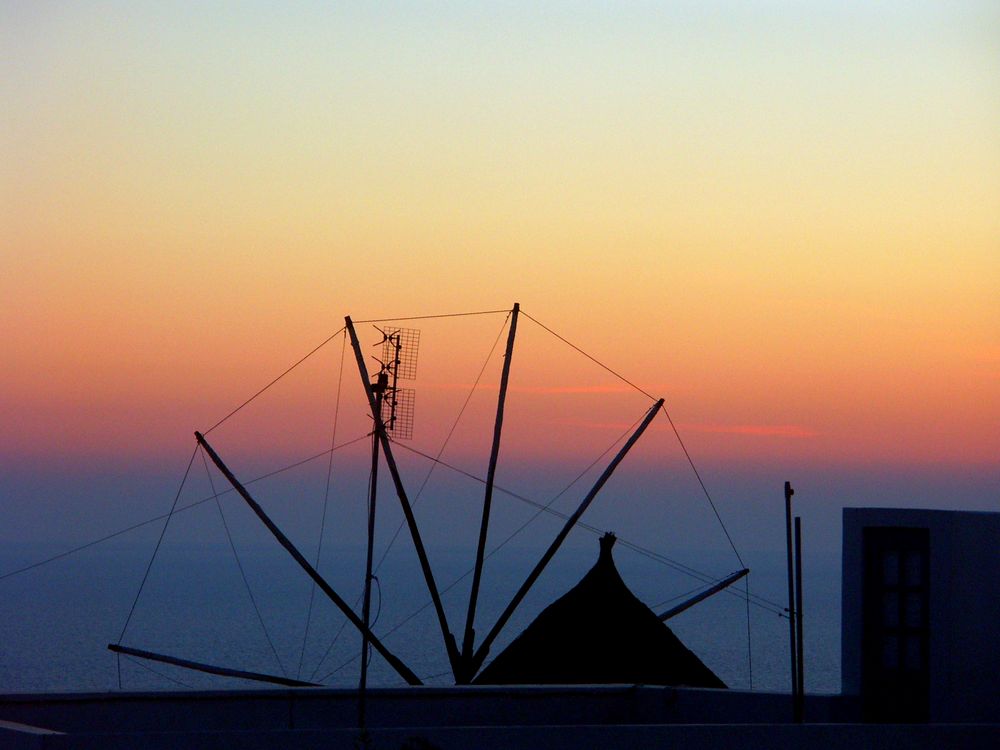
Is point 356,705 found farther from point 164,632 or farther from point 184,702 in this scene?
point 164,632

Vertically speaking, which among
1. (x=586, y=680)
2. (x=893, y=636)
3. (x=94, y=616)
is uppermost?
(x=893, y=636)

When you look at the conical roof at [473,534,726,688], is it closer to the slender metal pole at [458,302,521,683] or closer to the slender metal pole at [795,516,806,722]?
the slender metal pole at [458,302,521,683]

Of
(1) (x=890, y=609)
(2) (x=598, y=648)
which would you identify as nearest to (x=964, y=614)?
(1) (x=890, y=609)

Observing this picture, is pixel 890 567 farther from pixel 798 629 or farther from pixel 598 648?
pixel 598 648

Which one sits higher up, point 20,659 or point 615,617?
point 615,617

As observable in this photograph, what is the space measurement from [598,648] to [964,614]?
9.74 metres

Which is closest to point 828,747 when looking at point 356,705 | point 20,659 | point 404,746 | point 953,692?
point 953,692

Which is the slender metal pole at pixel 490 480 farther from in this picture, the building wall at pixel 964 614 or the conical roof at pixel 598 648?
the building wall at pixel 964 614

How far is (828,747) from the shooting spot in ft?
52.2

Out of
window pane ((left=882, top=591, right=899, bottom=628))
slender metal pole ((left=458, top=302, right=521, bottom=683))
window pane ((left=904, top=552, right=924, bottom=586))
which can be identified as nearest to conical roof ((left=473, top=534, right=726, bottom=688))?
slender metal pole ((left=458, top=302, right=521, bottom=683))

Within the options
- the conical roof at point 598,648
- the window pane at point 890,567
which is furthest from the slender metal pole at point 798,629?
the conical roof at point 598,648

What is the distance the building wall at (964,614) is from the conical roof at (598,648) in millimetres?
8119

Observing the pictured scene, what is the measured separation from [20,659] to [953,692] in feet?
385

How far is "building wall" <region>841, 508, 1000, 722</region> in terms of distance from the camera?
1800cm
